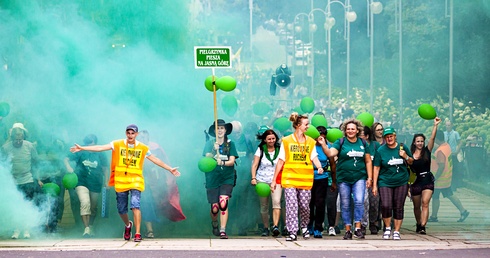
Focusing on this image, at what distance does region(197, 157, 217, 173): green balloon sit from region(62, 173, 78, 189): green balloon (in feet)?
5.09

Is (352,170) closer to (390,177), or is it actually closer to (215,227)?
(390,177)

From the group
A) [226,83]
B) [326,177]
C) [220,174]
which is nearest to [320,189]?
[326,177]

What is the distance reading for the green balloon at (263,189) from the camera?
13.4 meters

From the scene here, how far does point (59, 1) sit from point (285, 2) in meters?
11.2

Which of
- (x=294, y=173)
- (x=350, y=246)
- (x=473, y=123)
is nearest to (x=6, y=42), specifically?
(x=294, y=173)

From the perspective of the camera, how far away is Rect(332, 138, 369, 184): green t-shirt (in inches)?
512

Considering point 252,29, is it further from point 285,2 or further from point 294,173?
point 294,173

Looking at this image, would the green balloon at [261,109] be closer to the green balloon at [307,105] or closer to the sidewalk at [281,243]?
the green balloon at [307,105]

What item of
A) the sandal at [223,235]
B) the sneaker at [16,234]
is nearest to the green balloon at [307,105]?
the sandal at [223,235]

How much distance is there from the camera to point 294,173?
12.8 metres

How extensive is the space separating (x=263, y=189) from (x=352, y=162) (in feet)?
3.83

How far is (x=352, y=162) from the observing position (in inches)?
512

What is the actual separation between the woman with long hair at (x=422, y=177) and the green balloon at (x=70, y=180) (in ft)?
13.6

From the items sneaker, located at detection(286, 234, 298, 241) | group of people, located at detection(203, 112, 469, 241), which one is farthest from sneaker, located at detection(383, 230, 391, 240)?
sneaker, located at detection(286, 234, 298, 241)
